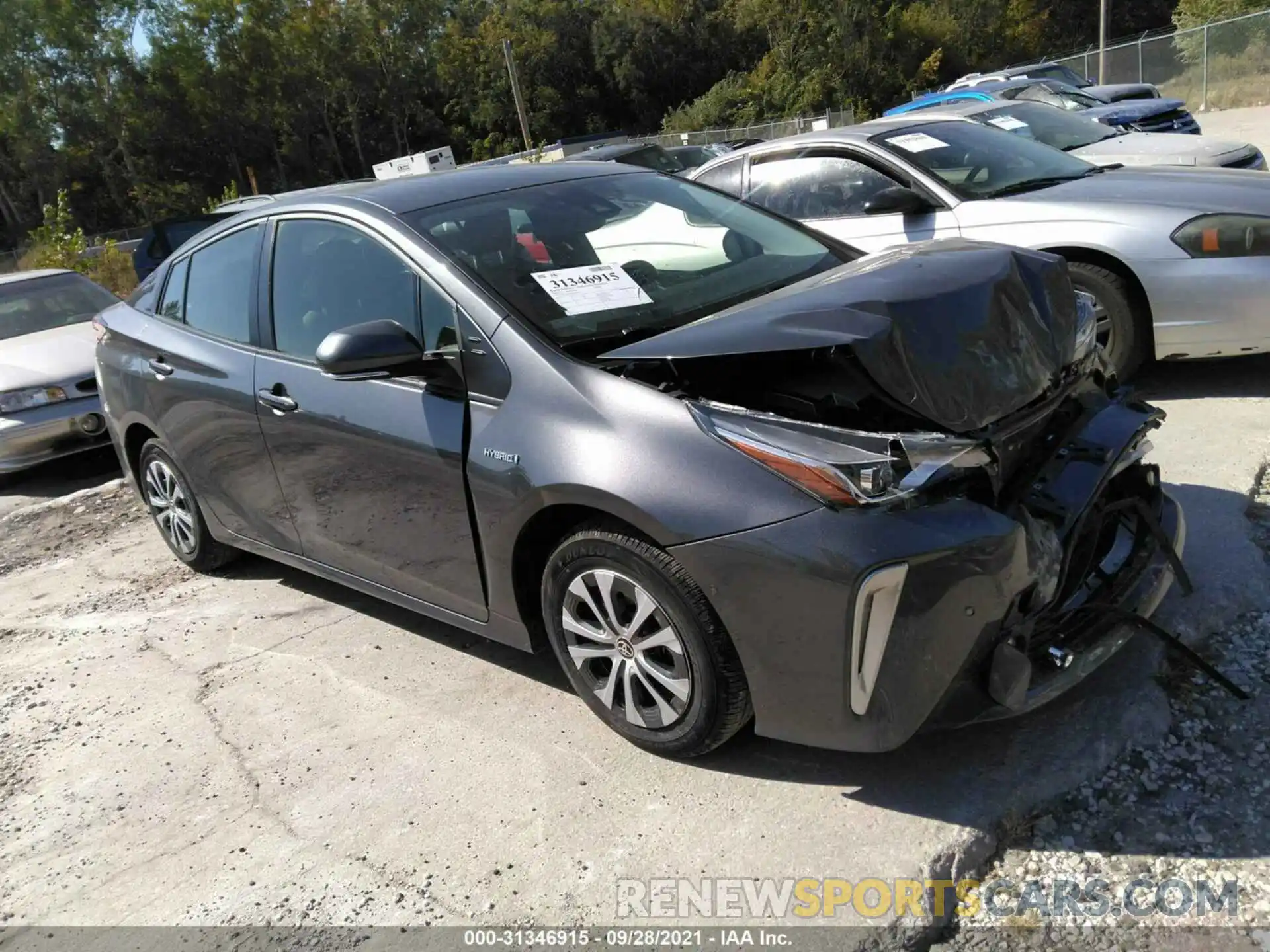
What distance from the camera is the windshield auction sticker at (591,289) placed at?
10.9 ft

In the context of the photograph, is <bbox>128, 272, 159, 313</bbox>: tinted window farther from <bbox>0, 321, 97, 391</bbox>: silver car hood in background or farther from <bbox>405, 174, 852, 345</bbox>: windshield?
<bbox>0, 321, 97, 391</bbox>: silver car hood in background

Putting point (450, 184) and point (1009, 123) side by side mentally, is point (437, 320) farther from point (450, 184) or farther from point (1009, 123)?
point (1009, 123)

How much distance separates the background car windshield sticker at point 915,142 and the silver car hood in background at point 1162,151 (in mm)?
1813

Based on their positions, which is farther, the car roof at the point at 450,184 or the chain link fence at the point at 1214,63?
the chain link fence at the point at 1214,63

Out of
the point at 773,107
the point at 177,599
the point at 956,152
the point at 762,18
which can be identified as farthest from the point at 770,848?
the point at 762,18

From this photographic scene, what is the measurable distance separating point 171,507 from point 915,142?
4613mm

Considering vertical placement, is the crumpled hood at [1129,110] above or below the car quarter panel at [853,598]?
above

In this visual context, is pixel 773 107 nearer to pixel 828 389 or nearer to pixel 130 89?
pixel 130 89

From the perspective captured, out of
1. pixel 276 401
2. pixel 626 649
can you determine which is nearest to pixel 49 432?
pixel 276 401

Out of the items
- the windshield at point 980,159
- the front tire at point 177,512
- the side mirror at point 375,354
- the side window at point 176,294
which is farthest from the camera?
the windshield at point 980,159

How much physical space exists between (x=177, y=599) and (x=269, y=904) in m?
2.50

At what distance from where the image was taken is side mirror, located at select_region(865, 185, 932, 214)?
5.71 meters

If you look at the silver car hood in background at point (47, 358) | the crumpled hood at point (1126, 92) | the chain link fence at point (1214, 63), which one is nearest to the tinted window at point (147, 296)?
the silver car hood in background at point (47, 358)

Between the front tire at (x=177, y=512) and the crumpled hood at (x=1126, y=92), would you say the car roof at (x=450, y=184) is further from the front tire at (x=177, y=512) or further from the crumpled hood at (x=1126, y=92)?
the crumpled hood at (x=1126, y=92)
